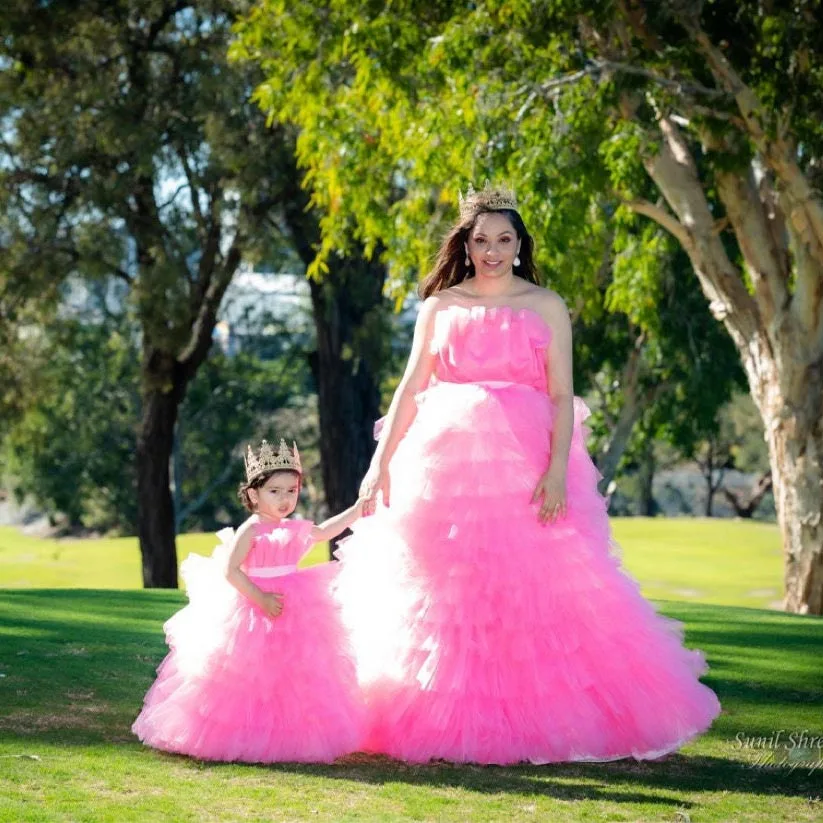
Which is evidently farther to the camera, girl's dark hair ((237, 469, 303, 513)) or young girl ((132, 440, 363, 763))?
girl's dark hair ((237, 469, 303, 513))

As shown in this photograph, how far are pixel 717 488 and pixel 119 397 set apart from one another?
21050mm

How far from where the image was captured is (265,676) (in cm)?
565

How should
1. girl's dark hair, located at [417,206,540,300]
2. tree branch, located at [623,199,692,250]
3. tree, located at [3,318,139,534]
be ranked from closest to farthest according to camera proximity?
girl's dark hair, located at [417,206,540,300] < tree branch, located at [623,199,692,250] < tree, located at [3,318,139,534]

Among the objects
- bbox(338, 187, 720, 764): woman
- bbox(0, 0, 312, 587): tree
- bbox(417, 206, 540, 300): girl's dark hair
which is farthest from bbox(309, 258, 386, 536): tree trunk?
bbox(338, 187, 720, 764): woman

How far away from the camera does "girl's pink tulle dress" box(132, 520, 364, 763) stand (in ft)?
18.4

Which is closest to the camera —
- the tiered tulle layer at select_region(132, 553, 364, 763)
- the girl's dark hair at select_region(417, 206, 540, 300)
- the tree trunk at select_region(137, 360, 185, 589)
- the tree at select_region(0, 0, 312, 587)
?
the tiered tulle layer at select_region(132, 553, 364, 763)

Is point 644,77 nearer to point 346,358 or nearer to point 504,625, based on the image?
point 504,625

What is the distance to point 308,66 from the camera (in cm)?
1455

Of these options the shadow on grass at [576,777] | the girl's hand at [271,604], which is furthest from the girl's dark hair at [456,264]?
the shadow on grass at [576,777]

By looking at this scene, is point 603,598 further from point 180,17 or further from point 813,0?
point 180,17

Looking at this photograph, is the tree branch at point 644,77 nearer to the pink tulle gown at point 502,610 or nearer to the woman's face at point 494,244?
the woman's face at point 494,244

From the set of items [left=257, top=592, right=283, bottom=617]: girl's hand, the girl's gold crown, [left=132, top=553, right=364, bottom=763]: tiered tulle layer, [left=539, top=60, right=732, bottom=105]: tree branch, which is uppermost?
[left=539, top=60, right=732, bottom=105]: tree branch

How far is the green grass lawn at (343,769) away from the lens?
484 centimetres

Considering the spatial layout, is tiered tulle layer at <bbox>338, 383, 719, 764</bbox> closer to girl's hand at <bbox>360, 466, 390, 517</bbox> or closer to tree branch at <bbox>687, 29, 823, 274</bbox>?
girl's hand at <bbox>360, 466, 390, 517</bbox>
